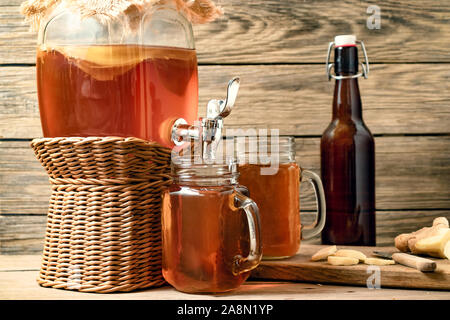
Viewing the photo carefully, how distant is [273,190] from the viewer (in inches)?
33.5

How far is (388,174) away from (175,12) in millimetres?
570

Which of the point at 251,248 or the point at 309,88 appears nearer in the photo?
the point at 251,248

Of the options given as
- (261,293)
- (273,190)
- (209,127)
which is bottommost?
(261,293)

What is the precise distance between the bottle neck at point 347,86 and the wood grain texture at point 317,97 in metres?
0.12

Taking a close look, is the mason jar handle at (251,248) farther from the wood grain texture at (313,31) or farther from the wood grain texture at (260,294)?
the wood grain texture at (313,31)

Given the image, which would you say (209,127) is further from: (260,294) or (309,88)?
(309,88)

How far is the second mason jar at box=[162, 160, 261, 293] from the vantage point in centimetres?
71

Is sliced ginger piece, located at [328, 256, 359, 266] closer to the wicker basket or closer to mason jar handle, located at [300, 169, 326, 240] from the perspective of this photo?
mason jar handle, located at [300, 169, 326, 240]

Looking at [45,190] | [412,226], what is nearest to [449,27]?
[412,226]

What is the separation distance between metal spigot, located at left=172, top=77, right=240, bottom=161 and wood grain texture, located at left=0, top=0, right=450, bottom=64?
0.34 meters

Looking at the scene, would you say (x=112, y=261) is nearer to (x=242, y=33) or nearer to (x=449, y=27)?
(x=242, y=33)

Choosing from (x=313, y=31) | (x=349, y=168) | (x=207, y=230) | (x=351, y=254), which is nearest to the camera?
(x=207, y=230)

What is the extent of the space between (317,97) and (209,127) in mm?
403

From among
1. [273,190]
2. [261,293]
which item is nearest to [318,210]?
[273,190]
